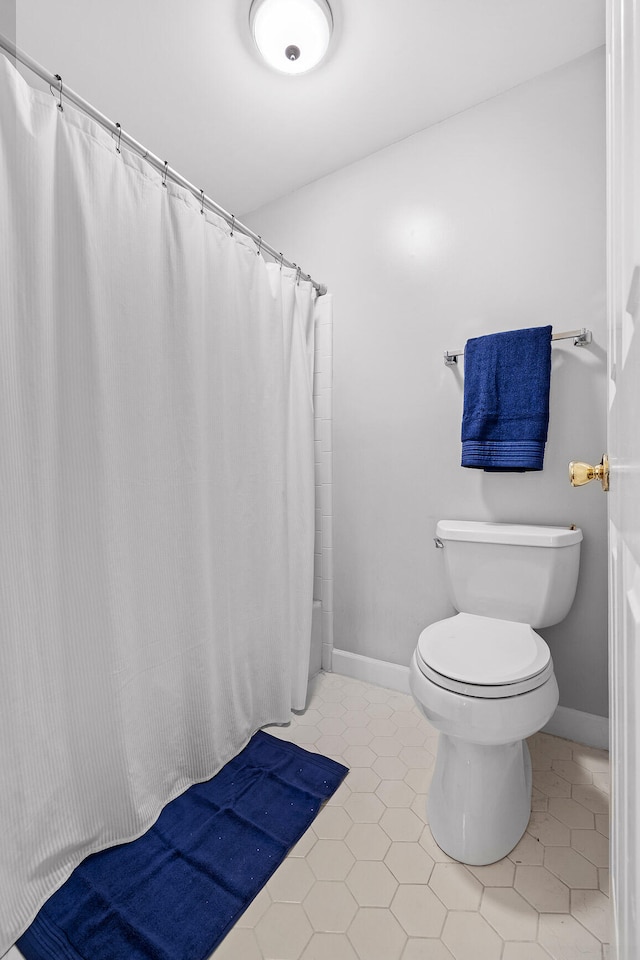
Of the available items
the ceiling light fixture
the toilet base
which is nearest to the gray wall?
the ceiling light fixture

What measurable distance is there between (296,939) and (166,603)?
810mm

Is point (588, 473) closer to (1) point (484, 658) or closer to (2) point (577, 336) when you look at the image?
(1) point (484, 658)

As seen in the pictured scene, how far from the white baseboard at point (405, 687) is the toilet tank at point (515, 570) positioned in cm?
39

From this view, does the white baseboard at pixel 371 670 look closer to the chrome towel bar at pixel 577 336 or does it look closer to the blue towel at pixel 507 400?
the blue towel at pixel 507 400

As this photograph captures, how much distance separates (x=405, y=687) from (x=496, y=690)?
0.96 meters

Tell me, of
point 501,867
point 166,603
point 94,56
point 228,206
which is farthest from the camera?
point 228,206

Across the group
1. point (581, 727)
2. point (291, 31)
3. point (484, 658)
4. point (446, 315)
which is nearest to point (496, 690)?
point (484, 658)

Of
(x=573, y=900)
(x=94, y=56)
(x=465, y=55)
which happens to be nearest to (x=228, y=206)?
(x=94, y=56)

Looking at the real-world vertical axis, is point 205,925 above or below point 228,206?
below

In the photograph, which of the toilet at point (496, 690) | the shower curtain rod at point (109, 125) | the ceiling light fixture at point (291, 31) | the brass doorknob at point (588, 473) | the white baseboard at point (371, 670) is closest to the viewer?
the brass doorknob at point (588, 473)

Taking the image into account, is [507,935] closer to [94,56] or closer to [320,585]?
[320,585]

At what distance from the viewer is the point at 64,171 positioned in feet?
3.50

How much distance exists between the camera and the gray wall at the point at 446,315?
1601mm

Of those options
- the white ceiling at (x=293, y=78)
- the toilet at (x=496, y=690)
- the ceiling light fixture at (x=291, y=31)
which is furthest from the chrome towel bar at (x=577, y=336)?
the ceiling light fixture at (x=291, y=31)
